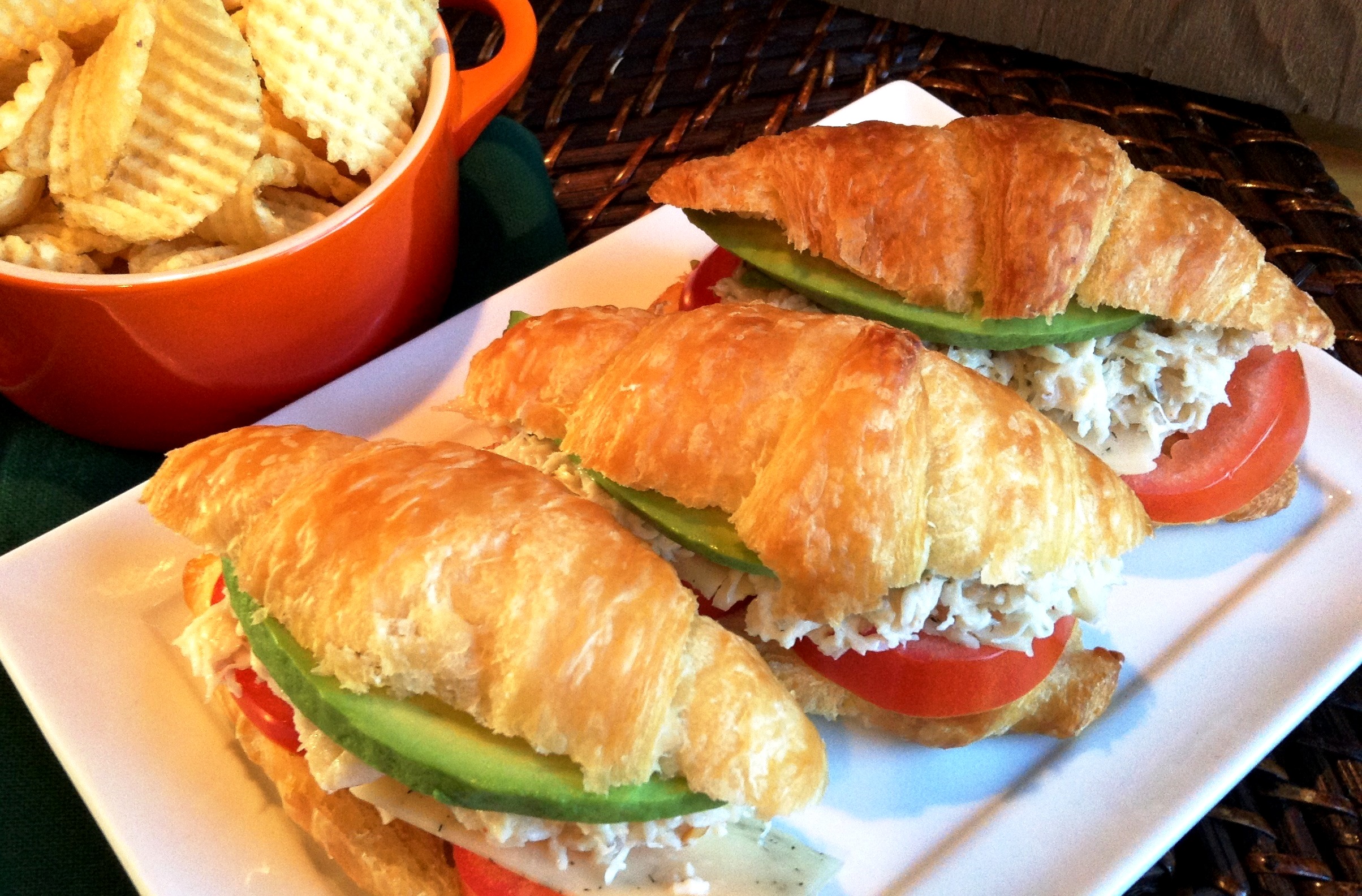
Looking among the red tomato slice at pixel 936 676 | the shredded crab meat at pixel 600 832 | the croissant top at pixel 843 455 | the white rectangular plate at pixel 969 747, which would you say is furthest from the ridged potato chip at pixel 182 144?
the red tomato slice at pixel 936 676

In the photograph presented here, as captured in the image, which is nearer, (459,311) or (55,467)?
(55,467)

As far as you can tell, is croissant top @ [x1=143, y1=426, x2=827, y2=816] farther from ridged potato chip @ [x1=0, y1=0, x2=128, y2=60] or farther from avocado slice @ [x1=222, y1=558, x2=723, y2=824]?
ridged potato chip @ [x1=0, y1=0, x2=128, y2=60]

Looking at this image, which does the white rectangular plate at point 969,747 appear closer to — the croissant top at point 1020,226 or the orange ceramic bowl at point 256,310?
the orange ceramic bowl at point 256,310

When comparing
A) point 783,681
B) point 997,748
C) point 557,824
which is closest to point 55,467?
point 557,824

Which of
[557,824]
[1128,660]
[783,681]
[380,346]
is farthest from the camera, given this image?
[380,346]

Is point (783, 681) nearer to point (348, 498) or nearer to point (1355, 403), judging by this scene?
point (348, 498)

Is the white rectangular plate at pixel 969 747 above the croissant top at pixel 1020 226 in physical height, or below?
below

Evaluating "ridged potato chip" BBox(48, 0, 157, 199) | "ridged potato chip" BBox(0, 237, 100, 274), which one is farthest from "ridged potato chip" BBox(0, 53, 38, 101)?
"ridged potato chip" BBox(0, 237, 100, 274)
